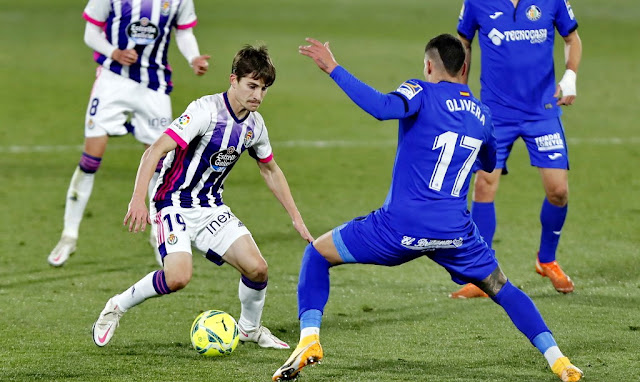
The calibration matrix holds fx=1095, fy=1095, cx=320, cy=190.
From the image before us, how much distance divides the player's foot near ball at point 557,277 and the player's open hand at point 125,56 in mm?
3661

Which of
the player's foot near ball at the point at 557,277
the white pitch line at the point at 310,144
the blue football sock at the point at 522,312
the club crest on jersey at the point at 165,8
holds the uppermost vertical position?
the blue football sock at the point at 522,312

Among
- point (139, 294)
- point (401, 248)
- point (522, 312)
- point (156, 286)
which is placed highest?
point (401, 248)

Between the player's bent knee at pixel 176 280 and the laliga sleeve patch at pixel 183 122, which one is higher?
the laliga sleeve patch at pixel 183 122

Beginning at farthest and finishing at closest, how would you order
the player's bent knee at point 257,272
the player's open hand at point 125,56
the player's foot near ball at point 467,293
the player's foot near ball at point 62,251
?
the player's open hand at point 125,56 < the player's foot near ball at point 62,251 < the player's foot near ball at point 467,293 < the player's bent knee at point 257,272

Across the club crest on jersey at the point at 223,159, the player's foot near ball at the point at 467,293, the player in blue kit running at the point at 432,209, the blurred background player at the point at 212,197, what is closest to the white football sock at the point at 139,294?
the blurred background player at the point at 212,197

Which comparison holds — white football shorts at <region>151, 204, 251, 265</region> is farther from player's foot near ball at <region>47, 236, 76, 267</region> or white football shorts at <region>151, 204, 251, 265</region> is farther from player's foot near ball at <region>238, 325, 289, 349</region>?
player's foot near ball at <region>47, 236, 76, 267</region>

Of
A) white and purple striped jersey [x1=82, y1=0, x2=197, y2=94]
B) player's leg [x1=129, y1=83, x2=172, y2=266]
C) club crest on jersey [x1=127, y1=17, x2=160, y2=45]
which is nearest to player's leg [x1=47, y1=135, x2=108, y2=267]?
player's leg [x1=129, y1=83, x2=172, y2=266]

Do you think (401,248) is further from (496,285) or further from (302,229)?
(302,229)

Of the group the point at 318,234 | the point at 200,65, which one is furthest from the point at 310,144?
the point at 200,65

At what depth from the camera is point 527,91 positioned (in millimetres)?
8094

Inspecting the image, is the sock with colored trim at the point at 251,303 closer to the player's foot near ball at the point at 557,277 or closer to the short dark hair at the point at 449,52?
the short dark hair at the point at 449,52

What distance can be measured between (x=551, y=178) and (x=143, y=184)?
3418 millimetres

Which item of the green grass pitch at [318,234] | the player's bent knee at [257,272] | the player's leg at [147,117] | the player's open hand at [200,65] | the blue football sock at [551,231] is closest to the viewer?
the green grass pitch at [318,234]

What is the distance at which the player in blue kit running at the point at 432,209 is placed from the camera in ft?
18.8
